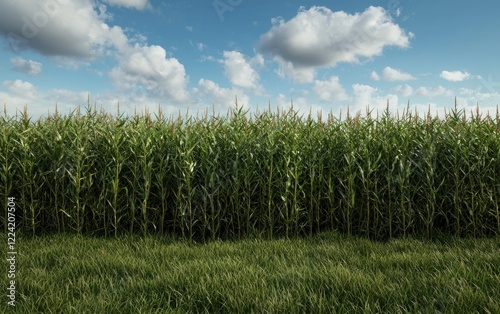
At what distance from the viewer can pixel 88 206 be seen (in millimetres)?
7336

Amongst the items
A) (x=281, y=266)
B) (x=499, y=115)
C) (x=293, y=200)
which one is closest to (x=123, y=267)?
(x=281, y=266)

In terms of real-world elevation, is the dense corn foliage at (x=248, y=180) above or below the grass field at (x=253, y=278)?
above

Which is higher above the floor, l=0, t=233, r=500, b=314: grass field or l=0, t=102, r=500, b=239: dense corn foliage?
l=0, t=102, r=500, b=239: dense corn foliage

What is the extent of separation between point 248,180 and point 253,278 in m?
2.71

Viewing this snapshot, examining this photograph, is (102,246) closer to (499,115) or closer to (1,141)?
(1,141)

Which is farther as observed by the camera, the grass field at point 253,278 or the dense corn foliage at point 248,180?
the dense corn foliage at point 248,180

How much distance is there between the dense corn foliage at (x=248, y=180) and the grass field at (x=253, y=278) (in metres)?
0.91

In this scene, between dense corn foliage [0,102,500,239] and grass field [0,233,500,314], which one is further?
dense corn foliage [0,102,500,239]

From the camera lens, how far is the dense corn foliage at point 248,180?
277 inches

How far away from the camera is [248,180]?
6992 mm

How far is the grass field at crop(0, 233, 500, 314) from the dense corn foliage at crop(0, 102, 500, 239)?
0.91 m

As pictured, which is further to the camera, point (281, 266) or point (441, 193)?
point (441, 193)

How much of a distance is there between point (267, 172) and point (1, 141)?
4.95 m

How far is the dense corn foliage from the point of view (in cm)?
705
